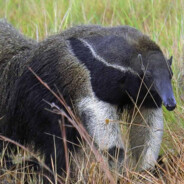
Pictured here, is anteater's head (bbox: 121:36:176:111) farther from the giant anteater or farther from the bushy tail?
the bushy tail

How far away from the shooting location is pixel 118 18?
9.73 m


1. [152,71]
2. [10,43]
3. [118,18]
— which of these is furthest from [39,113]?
[118,18]

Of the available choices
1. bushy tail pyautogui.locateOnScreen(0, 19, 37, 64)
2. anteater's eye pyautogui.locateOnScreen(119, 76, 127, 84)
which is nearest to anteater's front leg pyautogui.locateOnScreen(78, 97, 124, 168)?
anteater's eye pyautogui.locateOnScreen(119, 76, 127, 84)

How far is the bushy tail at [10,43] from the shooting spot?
622cm

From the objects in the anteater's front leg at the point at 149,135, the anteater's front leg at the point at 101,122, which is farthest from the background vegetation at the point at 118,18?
the anteater's front leg at the point at 101,122

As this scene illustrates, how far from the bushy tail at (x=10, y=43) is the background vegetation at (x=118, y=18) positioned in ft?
4.24

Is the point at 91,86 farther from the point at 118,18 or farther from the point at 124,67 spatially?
the point at 118,18

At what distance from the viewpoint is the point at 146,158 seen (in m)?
5.74

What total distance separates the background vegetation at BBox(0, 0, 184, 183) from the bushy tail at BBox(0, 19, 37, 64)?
1.29 metres

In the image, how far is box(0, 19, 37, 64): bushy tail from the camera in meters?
6.22

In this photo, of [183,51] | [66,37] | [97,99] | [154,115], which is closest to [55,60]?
[66,37]

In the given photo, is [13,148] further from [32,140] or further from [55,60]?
[55,60]

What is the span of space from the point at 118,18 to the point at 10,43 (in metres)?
3.73

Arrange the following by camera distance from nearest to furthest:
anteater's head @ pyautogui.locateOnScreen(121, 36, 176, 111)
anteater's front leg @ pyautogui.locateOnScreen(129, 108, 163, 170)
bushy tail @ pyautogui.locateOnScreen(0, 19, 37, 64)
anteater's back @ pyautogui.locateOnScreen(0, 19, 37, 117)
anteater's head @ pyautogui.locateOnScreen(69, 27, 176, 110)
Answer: anteater's head @ pyautogui.locateOnScreen(121, 36, 176, 111) → anteater's head @ pyautogui.locateOnScreen(69, 27, 176, 110) → anteater's front leg @ pyautogui.locateOnScreen(129, 108, 163, 170) → anteater's back @ pyautogui.locateOnScreen(0, 19, 37, 117) → bushy tail @ pyautogui.locateOnScreen(0, 19, 37, 64)
